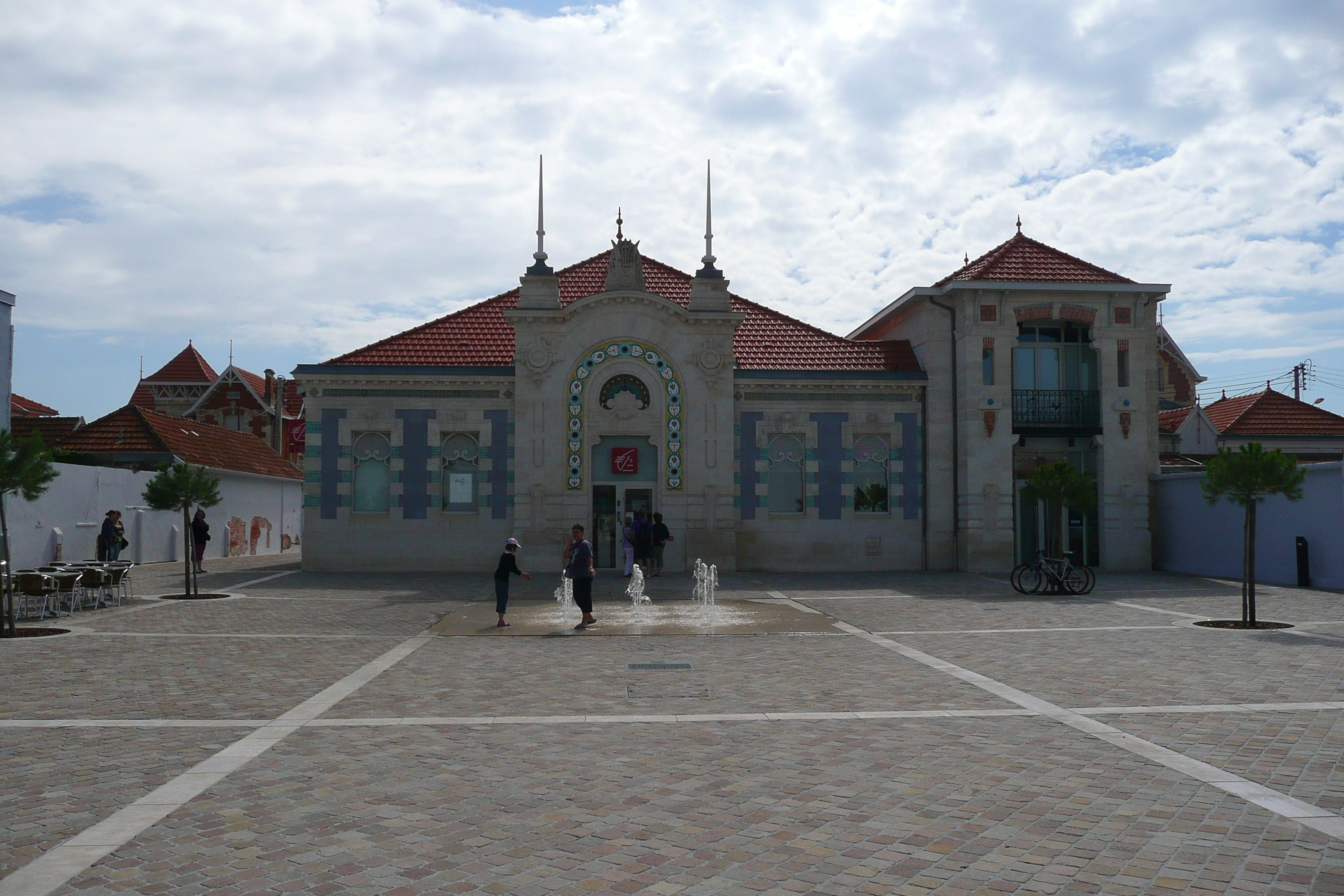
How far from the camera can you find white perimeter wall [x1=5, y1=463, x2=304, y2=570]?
86.5 feet

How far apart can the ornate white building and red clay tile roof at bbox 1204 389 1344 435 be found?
41.8ft

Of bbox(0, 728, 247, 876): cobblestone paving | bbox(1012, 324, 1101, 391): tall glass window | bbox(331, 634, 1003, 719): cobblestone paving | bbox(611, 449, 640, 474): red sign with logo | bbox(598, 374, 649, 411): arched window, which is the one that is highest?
bbox(1012, 324, 1101, 391): tall glass window

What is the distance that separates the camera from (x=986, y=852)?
224 inches

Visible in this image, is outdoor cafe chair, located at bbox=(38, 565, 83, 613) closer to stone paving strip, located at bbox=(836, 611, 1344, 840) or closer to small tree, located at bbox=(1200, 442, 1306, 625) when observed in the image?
stone paving strip, located at bbox=(836, 611, 1344, 840)

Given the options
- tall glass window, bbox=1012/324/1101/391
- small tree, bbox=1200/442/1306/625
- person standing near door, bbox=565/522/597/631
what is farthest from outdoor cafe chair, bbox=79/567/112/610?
tall glass window, bbox=1012/324/1101/391

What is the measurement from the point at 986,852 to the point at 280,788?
4.49 metres

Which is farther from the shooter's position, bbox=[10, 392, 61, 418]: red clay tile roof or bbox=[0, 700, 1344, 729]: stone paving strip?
bbox=[10, 392, 61, 418]: red clay tile roof

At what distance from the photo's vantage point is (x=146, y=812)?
6.40 metres

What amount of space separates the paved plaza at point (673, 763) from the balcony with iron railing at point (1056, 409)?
1501cm

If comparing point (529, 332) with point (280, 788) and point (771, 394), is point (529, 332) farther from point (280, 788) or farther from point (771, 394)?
point (280, 788)

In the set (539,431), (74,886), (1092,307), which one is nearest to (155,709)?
(74,886)

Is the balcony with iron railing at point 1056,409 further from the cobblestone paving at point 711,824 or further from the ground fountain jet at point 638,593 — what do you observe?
the cobblestone paving at point 711,824

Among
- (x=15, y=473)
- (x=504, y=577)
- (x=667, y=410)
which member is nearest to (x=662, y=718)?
(x=504, y=577)

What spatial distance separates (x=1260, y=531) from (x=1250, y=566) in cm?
1169
